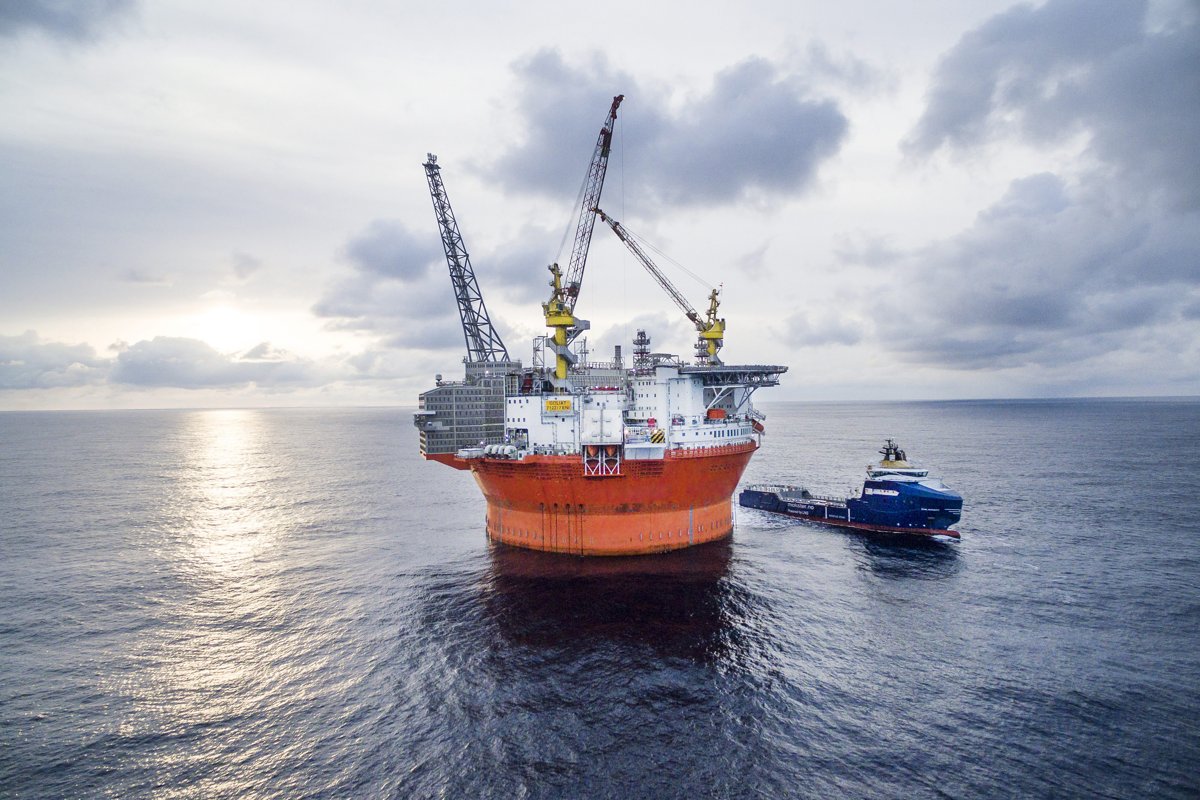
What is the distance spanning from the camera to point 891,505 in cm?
5503

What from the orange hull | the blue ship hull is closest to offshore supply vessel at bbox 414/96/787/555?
the orange hull

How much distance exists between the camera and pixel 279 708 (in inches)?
1017

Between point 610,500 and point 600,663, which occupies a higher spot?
point 610,500

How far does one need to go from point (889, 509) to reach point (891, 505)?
1.55 feet

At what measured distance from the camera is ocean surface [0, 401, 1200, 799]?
70.4 feet

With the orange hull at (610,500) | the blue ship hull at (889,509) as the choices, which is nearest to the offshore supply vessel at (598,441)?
the orange hull at (610,500)

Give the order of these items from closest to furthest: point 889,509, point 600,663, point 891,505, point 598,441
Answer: point 600,663, point 598,441, point 891,505, point 889,509

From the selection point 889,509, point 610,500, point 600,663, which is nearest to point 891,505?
point 889,509

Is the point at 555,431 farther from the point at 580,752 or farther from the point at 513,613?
the point at 580,752

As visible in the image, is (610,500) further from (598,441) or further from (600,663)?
(600,663)

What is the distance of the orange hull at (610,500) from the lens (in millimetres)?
44750

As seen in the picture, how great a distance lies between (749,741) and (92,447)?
208 metres

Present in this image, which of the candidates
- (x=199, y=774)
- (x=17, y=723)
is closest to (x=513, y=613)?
(x=199, y=774)

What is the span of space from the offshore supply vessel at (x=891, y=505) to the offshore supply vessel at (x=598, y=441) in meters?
13.4
